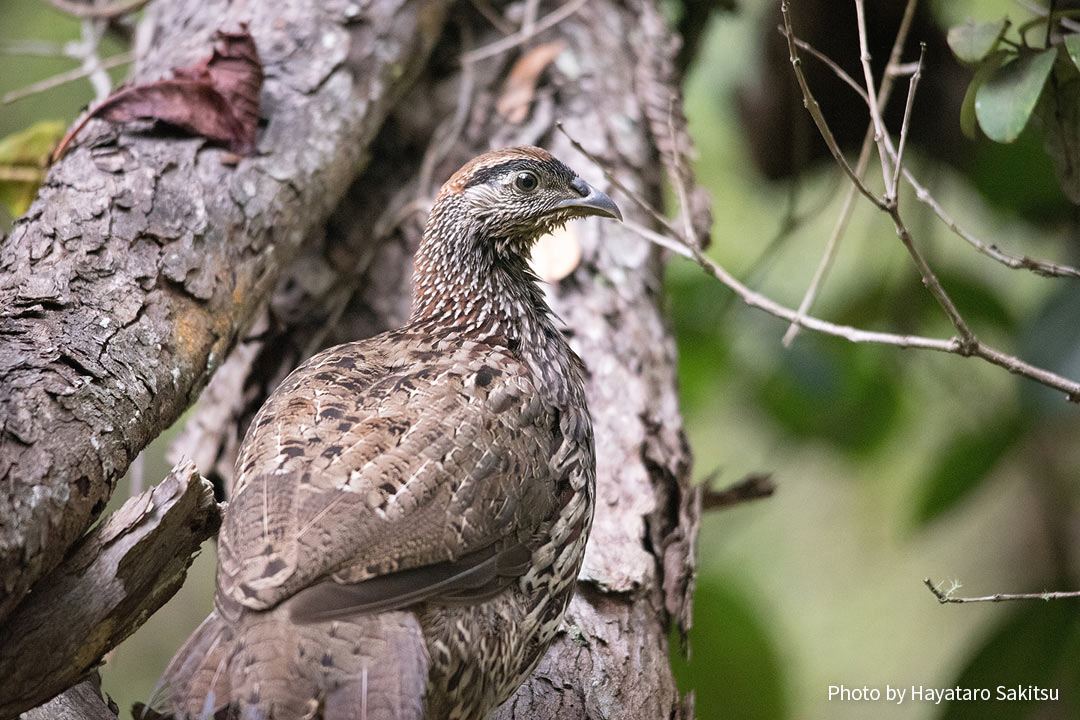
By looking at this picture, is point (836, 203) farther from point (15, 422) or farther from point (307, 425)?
point (15, 422)

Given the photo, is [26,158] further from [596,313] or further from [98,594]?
[98,594]

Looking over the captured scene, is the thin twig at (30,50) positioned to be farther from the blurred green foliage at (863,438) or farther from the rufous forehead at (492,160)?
the rufous forehead at (492,160)

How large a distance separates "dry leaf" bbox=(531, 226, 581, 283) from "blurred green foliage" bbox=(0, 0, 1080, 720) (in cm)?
153

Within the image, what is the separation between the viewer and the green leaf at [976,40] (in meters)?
3.13

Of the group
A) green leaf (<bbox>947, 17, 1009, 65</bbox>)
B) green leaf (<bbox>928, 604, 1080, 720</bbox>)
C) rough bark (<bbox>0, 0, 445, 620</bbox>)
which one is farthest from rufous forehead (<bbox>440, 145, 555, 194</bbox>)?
green leaf (<bbox>928, 604, 1080, 720</bbox>)

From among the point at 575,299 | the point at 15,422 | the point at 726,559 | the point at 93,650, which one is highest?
the point at 575,299

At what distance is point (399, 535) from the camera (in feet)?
8.20

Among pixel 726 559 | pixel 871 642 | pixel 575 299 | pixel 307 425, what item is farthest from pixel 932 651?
pixel 307 425

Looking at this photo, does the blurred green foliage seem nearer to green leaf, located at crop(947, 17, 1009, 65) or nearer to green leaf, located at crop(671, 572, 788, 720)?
green leaf, located at crop(671, 572, 788, 720)

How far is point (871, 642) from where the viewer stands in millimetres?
7855

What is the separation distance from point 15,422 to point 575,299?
2.39 meters

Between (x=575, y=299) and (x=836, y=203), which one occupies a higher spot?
(x=836, y=203)

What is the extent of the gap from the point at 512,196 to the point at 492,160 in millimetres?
155

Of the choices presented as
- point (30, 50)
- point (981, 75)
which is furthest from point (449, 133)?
point (981, 75)
